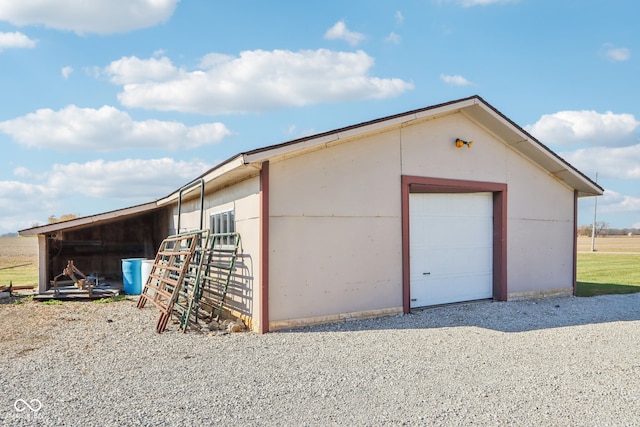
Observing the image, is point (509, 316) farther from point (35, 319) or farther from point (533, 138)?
point (35, 319)

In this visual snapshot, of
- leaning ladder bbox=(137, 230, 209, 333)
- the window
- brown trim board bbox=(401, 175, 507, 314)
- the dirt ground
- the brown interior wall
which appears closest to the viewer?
the dirt ground

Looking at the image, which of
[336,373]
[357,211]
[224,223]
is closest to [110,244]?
[224,223]

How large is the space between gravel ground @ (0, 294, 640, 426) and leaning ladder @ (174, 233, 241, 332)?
1.80 feet

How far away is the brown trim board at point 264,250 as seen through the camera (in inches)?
298

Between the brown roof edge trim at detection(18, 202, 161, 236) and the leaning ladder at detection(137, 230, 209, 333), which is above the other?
the brown roof edge trim at detection(18, 202, 161, 236)

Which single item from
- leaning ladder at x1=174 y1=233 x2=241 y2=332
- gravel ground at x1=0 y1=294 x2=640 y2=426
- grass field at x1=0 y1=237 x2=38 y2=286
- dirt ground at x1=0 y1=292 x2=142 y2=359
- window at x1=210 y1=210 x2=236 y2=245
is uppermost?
window at x1=210 y1=210 x2=236 y2=245

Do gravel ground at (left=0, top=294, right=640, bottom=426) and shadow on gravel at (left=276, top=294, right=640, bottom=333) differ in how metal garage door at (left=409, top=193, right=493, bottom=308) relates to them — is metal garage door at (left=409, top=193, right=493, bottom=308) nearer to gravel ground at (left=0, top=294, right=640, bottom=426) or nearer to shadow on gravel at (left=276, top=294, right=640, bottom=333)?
shadow on gravel at (left=276, top=294, right=640, bottom=333)

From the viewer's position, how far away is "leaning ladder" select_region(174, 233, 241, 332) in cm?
833

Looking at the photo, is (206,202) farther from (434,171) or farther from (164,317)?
(434,171)

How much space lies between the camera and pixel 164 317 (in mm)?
7996

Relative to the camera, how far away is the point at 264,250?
300 inches

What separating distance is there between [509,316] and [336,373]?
16.2 feet

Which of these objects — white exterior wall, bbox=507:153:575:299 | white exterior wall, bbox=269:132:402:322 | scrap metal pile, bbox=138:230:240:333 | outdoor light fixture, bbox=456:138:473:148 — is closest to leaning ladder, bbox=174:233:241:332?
scrap metal pile, bbox=138:230:240:333

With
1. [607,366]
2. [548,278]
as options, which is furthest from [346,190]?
[548,278]
